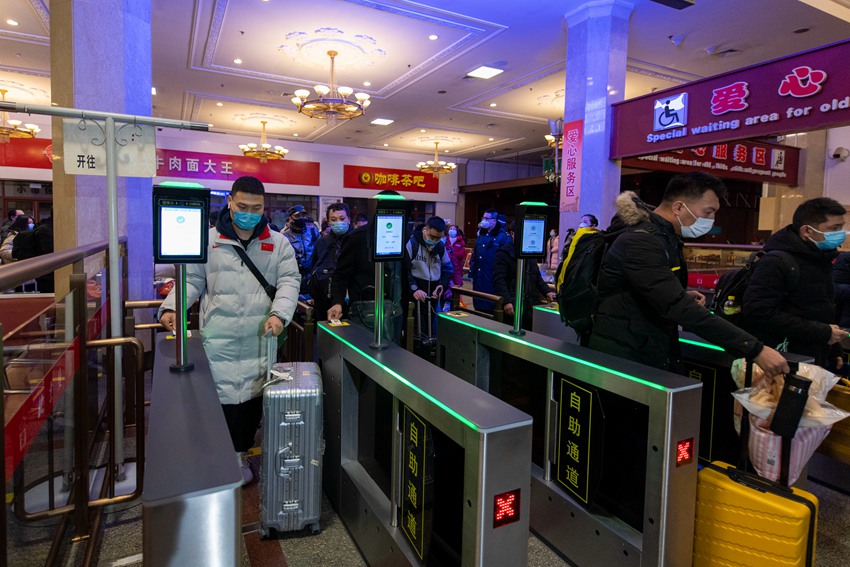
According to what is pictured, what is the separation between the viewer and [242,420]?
7.77 ft

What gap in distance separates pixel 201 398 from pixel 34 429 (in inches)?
16.4

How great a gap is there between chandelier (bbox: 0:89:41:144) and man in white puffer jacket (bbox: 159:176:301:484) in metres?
10.9

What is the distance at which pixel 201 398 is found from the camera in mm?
1399

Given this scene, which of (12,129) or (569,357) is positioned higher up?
(12,129)

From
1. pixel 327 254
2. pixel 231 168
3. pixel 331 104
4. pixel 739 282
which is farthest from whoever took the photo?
pixel 231 168

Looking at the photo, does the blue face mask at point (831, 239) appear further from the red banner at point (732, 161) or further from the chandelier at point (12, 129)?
the chandelier at point (12, 129)

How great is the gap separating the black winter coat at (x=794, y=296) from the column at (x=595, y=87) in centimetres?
372

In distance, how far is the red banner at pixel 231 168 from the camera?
42.6 ft

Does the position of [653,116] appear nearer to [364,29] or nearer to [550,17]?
[550,17]

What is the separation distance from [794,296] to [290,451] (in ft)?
7.43

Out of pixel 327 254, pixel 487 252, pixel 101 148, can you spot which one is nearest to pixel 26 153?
pixel 327 254

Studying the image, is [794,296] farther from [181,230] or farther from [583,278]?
[181,230]

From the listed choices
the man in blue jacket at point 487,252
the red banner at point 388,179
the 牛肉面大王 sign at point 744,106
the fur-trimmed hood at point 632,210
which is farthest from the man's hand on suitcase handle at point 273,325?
the red banner at point 388,179

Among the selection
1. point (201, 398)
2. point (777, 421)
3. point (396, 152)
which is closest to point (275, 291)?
point (201, 398)
